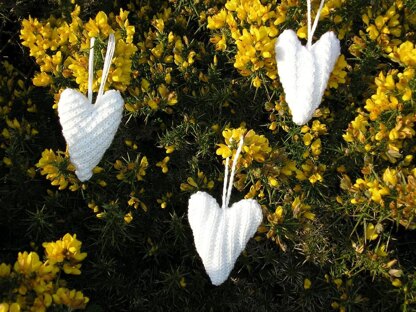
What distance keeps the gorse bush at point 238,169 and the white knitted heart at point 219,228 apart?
0.15 meters

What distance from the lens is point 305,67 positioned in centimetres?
144

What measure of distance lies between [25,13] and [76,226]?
0.95 m

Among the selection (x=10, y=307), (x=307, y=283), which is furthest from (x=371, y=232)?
(x=10, y=307)

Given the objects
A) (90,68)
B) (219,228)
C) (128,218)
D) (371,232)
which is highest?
(90,68)

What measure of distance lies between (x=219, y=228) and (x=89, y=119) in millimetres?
430

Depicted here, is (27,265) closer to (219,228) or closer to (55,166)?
(55,166)

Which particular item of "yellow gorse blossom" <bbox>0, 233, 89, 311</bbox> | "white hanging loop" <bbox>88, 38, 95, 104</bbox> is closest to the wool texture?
"white hanging loop" <bbox>88, 38, 95, 104</bbox>

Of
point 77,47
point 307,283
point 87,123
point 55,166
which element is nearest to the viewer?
point 87,123

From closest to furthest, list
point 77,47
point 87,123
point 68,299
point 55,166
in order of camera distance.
A: point 68,299, point 87,123, point 55,166, point 77,47

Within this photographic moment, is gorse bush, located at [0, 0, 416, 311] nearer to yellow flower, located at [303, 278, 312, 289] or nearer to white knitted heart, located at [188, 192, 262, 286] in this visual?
yellow flower, located at [303, 278, 312, 289]

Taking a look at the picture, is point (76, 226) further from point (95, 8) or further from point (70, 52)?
point (95, 8)

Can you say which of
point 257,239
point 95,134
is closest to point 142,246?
point 257,239

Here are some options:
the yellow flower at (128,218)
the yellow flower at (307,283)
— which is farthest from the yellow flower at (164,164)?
the yellow flower at (307,283)

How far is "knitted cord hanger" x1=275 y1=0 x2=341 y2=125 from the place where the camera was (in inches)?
56.7
